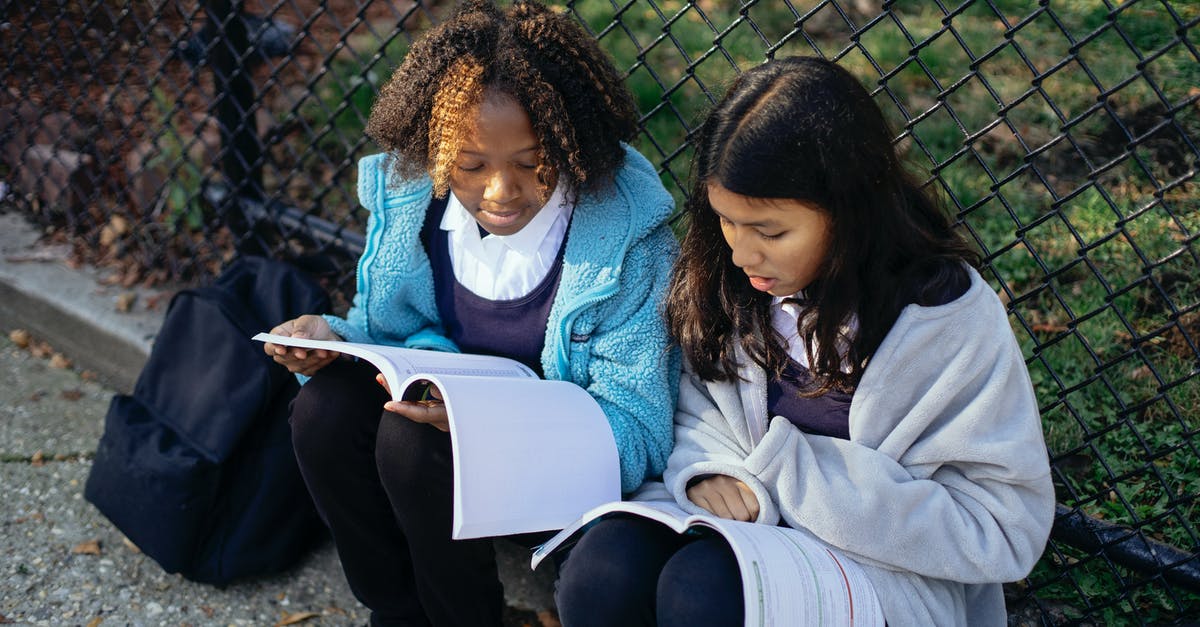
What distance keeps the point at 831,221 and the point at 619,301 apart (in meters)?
0.51

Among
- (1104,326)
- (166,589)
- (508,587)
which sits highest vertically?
(166,589)

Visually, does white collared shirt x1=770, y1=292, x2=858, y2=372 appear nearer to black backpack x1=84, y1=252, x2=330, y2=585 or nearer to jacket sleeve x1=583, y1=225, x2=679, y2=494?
jacket sleeve x1=583, y1=225, x2=679, y2=494

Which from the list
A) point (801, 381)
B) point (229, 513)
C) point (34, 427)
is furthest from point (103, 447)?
point (801, 381)

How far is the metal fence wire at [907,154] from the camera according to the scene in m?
2.30

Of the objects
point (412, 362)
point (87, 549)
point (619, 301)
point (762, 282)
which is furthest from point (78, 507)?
point (762, 282)

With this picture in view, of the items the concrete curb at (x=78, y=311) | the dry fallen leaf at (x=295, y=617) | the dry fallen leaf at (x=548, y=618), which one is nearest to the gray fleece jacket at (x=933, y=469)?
the dry fallen leaf at (x=548, y=618)

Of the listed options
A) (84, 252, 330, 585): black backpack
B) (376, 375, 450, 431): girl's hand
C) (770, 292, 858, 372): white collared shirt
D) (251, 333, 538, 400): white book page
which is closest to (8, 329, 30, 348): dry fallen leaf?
(84, 252, 330, 585): black backpack

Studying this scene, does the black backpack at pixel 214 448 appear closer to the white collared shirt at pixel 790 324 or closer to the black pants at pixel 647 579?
the black pants at pixel 647 579

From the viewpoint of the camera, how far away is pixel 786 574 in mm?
1655

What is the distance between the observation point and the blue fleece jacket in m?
2.05

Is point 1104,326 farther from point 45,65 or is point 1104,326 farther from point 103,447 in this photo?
point 45,65

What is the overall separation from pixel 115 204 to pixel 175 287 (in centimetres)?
48

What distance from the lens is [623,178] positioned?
2152 mm

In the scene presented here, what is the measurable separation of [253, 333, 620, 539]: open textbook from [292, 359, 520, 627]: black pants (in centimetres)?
14
